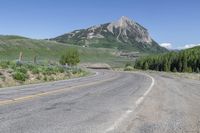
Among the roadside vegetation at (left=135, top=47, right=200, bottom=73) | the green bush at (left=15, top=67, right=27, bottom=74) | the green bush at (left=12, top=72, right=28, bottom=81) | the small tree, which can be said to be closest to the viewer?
the green bush at (left=12, top=72, right=28, bottom=81)

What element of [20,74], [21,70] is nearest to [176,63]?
[21,70]

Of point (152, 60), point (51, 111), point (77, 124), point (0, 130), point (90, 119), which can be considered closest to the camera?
point (0, 130)

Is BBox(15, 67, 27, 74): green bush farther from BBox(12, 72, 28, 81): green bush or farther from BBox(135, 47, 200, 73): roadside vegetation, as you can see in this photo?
BBox(135, 47, 200, 73): roadside vegetation

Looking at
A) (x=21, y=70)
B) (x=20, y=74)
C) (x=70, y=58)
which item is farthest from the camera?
(x=70, y=58)

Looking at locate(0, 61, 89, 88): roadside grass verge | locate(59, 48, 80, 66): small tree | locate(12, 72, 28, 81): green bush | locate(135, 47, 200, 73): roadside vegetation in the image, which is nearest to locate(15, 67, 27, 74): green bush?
locate(0, 61, 89, 88): roadside grass verge

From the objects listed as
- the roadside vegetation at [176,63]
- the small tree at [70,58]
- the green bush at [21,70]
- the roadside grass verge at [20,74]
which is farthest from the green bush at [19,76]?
the roadside vegetation at [176,63]

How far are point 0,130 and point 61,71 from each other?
30638mm

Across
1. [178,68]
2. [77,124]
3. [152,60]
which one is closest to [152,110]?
[77,124]

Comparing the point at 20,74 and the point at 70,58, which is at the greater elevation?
the point at 20,74

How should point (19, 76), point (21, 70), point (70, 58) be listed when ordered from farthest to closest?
point (70, 58) → point (21, 70) → point (19, 76)

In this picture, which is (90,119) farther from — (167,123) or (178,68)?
(178,68)

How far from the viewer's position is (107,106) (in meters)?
12.6

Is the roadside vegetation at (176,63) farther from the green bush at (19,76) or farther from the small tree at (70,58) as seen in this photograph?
the green bush at (19,76)

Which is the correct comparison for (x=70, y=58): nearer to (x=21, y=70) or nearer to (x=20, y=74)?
(x=21, y=70)
